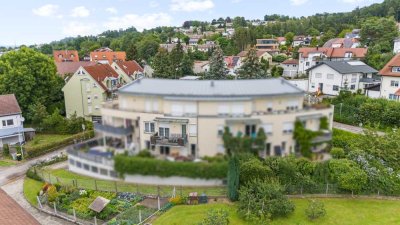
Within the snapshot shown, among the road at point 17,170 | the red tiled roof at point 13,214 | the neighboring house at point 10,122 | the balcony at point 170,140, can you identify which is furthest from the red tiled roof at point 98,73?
the neighboring house at point 10,122

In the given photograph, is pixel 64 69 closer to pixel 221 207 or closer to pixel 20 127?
pixel 20 127

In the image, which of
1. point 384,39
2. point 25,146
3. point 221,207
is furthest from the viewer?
point 384,39

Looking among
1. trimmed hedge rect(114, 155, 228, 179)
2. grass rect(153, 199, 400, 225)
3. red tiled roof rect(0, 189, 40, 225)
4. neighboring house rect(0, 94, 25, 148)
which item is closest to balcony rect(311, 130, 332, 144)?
trimmed hedge rect(114, 155, 228, 179)

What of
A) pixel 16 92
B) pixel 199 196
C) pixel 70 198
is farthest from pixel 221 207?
pixel 16 92

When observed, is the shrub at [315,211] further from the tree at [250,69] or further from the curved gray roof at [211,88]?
the curved gray roof at [211,88]

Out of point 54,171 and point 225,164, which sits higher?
point 225,164

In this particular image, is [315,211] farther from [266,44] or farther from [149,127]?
[266,44]

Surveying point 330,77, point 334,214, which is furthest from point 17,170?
point 330,77
